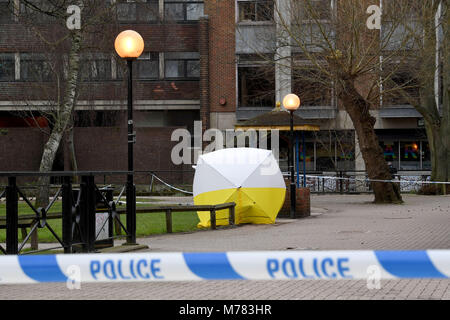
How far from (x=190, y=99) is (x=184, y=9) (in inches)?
184

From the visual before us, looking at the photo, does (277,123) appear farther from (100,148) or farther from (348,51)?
(100,148)

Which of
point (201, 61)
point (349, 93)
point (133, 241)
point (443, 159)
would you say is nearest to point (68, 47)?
point (201, 61)

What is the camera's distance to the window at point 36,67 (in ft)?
116

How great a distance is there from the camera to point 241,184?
18.3 m

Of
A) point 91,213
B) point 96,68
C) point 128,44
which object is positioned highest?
point 96,68

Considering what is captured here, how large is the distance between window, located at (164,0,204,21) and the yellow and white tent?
2292cm

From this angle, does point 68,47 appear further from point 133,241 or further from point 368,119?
point 133,241

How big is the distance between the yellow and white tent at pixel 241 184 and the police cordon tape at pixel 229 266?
12961mm

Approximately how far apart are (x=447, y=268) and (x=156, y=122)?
121 feet

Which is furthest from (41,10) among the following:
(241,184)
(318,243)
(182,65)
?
(182,65)

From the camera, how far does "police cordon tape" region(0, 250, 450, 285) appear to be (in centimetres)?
503

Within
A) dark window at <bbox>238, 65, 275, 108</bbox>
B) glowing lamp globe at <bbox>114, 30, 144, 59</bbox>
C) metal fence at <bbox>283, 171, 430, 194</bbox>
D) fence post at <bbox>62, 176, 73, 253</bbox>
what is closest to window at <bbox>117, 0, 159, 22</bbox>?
dark window at <bbox>238, 65, 275, 108</bbox>

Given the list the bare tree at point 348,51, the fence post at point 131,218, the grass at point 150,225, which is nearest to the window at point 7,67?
the grass at point 150,225

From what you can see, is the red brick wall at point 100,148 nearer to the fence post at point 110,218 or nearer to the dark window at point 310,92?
the dark window at point 310,92
